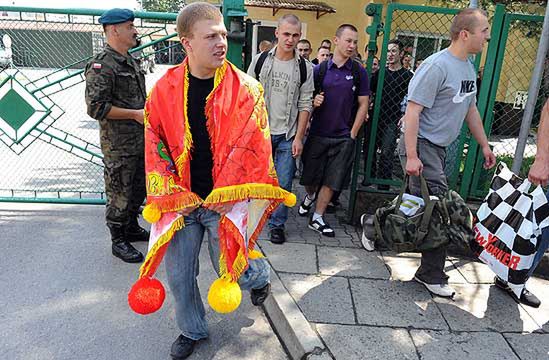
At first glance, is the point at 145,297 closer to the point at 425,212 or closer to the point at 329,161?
the point at 425,212

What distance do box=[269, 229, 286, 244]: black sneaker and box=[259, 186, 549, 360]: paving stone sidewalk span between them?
0.05 meters

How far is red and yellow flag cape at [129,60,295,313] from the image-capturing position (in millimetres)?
2471

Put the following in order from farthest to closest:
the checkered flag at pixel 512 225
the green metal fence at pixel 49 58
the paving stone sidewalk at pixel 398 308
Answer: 1. the green metal fence at pixel 49 58
2. the checkered flag at pixel 512 225
3. the paving stone sidewalk at pixel 398 308

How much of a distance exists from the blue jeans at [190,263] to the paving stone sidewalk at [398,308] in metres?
0.72

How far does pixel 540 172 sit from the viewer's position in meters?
3.07

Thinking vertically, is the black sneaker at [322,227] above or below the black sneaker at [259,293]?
below

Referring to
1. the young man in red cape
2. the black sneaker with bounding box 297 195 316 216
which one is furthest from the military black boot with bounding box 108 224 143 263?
the black sneaker with bounding box 297 195 316 216

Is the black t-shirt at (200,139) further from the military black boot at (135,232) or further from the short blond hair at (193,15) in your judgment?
the military black boot at (135,232)

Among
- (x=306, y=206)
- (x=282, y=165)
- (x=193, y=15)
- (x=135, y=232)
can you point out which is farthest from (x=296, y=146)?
(x=193, y=15)

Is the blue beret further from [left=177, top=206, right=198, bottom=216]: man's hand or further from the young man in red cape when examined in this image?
[left=177, top=206, right=198, bottom=216]: man's hand

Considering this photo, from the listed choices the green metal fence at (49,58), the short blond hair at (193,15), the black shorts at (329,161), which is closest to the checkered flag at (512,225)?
the black shorts at (329,161)

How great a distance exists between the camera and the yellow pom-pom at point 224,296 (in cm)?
246

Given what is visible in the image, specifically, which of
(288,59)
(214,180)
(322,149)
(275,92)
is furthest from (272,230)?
(214,180)

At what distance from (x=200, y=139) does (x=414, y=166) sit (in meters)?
1.53
